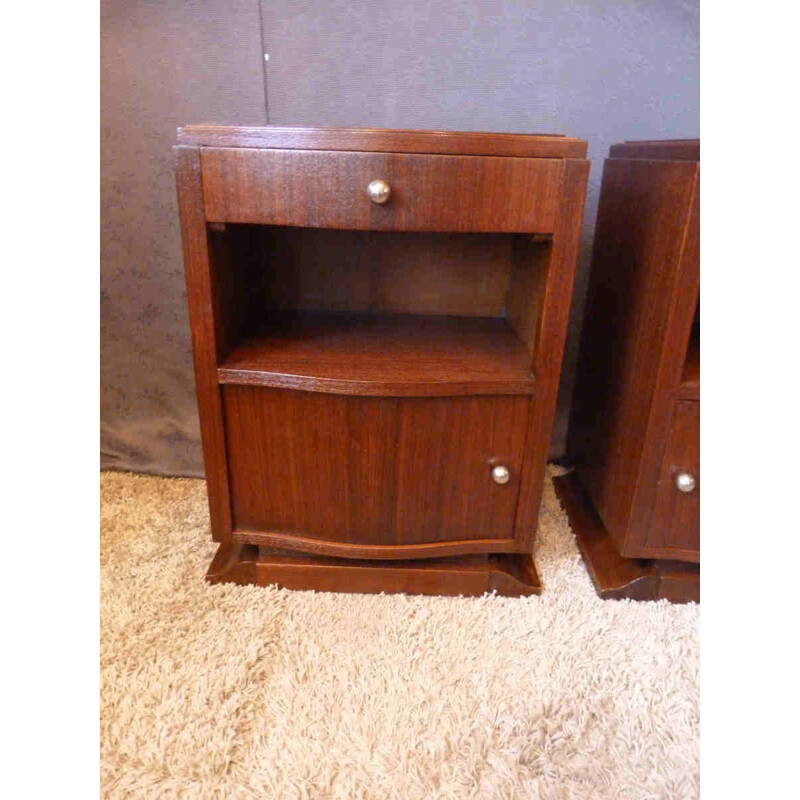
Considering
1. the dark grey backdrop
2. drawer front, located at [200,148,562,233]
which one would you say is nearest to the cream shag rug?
drawer front, located at [200,148,562,233]

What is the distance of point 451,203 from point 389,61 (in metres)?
0.40

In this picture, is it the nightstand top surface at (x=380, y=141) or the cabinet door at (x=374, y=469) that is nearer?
the nightstand top surface at (x=380, y=141)

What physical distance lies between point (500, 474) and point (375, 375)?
21 cm

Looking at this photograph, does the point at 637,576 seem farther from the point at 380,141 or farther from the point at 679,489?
the point at 380,141

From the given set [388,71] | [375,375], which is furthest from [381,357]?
[388,71]

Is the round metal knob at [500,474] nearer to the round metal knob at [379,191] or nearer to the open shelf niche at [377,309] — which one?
the open shelf niche at [377,309]

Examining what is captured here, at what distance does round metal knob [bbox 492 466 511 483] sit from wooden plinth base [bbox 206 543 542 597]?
15cm

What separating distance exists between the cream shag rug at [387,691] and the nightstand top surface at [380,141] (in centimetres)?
57

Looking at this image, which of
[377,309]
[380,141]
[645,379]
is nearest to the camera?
[380,141]

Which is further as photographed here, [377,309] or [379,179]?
[377,309]

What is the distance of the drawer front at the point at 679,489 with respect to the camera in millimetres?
747

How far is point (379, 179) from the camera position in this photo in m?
0.65

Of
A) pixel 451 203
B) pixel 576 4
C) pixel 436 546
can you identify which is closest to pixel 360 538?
pixel 436 546

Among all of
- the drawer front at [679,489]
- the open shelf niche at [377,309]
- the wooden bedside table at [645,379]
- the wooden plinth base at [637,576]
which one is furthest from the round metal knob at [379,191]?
the wooden plinth base at [637,576]
